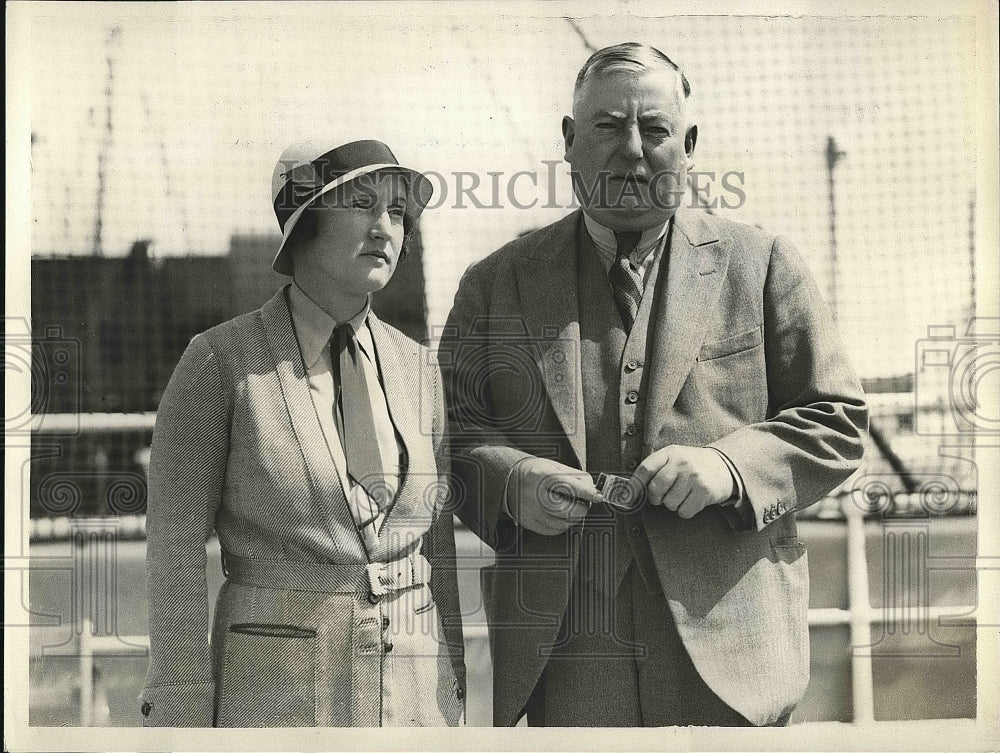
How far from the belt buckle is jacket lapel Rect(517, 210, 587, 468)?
0.61m

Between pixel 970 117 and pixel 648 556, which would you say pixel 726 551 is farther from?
pixel 970 117

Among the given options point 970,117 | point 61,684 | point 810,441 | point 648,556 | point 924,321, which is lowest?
point 61,684

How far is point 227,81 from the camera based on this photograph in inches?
135

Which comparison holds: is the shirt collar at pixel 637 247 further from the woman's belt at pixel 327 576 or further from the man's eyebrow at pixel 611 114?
the woman's belt at pixel 327 576

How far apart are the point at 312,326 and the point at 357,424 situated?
0.29 meters

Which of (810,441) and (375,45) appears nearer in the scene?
(810,441)

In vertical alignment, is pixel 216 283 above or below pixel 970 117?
below

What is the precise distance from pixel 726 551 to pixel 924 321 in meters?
0.93

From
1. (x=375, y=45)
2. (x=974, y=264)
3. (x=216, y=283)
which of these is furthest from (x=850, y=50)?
(x=216, y=283)

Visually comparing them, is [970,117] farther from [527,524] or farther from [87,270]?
[87,270]

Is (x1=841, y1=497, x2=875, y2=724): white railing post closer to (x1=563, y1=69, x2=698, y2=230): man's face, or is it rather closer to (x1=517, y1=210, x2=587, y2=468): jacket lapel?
(x1=517, y1=210, x2=587, y2=468): jacket lapel

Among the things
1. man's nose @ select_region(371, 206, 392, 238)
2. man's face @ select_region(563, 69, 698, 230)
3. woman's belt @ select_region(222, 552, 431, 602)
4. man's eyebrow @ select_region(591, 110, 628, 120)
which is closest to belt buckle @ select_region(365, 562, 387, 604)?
woman's belt @ select_region(222, 552, 431, 602)

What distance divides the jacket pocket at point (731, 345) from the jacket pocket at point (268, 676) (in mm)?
1282

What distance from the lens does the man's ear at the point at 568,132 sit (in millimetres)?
3363
